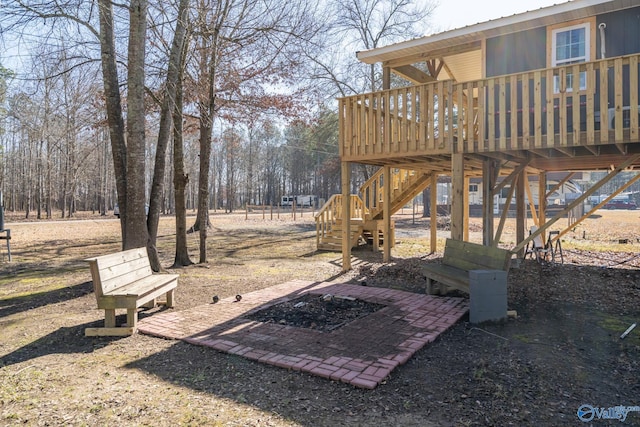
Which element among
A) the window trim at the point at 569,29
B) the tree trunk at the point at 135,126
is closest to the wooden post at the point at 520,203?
the window trim at the point at 569,29

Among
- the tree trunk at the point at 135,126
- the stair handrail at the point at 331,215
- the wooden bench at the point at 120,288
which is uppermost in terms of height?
the tree trunk at the point at 135,126

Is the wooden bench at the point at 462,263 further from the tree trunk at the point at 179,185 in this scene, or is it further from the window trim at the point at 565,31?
the tree trunk at the point at 179,185

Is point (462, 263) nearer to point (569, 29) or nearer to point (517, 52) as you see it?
point (517, 52)

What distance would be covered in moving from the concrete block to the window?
15.9ft

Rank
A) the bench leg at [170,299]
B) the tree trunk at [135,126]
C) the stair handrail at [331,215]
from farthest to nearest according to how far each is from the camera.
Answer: the stair handrail at [331,215], the tree trunk at [135,126], the bench leg at [170,299]

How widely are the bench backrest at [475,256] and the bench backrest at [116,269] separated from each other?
14.8ft

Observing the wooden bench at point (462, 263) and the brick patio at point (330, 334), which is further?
the wooden bench at point (462, 263)

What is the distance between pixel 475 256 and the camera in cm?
603

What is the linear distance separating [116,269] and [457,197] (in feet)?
17.3

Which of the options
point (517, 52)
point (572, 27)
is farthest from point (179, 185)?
point (572, 27)

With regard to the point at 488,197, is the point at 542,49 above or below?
above

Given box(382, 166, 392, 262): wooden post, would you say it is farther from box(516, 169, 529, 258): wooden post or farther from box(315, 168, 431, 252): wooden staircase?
box(516, 169, 529, 258): wooden post

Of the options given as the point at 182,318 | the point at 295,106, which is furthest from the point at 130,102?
the point at 295,106

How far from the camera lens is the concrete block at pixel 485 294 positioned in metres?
4.96
